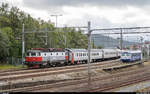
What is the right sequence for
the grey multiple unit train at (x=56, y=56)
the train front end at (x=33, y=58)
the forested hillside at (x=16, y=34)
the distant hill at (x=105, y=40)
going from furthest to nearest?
the distant hill at (x=105, y=40), the forested hillside at (x=16, y=34), the grey multiple unit train at (x=56, y=56), the train front end at (x=33, y=58)

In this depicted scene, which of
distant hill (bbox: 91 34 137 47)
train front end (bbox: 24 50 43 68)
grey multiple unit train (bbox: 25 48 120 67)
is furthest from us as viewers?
distant hill (bbox: 91 34 137 47)

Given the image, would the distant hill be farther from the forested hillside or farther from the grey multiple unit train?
the forested hillside

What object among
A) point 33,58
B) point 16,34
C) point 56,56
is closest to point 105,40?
point 56,56

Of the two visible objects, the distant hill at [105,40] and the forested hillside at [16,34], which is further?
the distant hill at [105,40]

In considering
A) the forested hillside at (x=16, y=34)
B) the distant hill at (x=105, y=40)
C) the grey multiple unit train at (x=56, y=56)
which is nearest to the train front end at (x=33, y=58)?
the grey multiple unit train at (x=56, y=56)

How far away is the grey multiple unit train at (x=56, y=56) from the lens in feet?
118

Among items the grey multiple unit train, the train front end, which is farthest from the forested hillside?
the train front end

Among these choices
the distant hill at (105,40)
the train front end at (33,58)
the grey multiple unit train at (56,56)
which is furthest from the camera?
the distant hill at (105,40)

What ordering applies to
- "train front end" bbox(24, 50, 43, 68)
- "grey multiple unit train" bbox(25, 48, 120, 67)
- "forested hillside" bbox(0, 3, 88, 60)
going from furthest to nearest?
1. "forested hillside" bbox(0, 3, 88, 60)
2. "grey multiple unit train" bbox(25, 48, 120, 67)
3. "train front end" bbox(24, 50, 43, 68)

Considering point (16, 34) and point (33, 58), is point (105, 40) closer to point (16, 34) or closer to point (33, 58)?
point (16, 34)

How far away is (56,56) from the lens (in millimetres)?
40594

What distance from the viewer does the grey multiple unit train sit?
35.9 m

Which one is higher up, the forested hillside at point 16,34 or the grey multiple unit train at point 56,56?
the forested hillside at point 16,34

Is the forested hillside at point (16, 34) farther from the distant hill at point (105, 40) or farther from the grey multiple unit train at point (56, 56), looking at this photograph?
the distant hill at point (105, 40)
